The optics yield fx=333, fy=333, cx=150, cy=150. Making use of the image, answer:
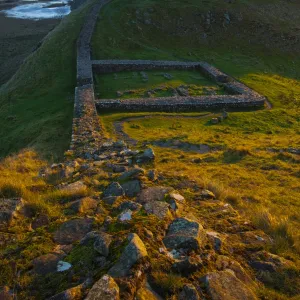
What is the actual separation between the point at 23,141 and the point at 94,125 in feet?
20.0

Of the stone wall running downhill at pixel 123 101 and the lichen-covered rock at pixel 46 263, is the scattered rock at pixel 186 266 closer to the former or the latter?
the lichen-covered rock at pixel 46 263

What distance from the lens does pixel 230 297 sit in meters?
5.18

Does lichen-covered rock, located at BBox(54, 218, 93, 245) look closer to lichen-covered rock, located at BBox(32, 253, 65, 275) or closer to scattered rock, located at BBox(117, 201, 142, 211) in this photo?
lichen-covered rock, located at BBox(32, 253, 65, 275)

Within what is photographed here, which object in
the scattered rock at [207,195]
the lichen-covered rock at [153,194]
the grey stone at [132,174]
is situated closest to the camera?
the lichen-covered rock at [153,194]

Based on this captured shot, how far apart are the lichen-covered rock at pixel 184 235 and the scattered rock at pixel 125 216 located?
0.87 metres

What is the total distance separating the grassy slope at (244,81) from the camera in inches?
433

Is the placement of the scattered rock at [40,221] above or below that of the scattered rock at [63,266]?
below

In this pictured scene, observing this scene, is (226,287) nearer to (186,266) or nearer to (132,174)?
(186,266)

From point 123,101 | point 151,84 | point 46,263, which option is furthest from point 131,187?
point 151,84

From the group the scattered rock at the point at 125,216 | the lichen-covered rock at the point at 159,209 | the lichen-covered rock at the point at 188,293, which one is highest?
the scattered rock at the point at 125,216

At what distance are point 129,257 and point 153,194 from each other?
10.6 ft

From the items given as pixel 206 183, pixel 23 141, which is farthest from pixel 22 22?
pixel 206 183

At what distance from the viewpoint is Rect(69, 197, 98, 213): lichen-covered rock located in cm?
760

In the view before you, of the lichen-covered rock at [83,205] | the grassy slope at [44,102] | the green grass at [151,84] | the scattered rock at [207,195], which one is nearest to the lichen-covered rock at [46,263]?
the lichen-covered rock at [83,205]
